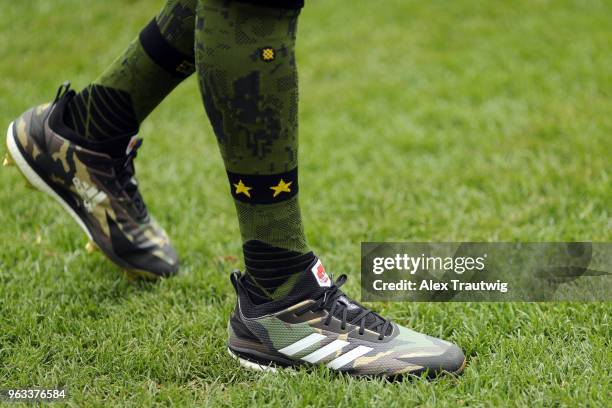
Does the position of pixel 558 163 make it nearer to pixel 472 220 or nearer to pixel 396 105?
pixel 472 220

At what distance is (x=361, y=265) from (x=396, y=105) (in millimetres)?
1887

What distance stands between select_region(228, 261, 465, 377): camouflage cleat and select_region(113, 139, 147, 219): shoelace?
61 centimetres

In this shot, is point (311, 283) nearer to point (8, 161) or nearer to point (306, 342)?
point (306, 342)

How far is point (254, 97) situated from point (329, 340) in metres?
0.59

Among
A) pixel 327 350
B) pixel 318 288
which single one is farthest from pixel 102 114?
pixel 327 350

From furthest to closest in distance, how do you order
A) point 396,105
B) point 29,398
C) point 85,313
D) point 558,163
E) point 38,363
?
point 396,105, point 558,163, point 85,313, point 38,363, point 29,398

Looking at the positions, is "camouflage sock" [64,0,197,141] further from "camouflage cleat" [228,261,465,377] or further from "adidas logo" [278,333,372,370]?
"adidas logo" [278,333,372,370]

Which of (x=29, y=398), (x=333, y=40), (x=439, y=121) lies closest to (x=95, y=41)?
(x=333, y=40)

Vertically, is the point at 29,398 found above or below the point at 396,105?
below

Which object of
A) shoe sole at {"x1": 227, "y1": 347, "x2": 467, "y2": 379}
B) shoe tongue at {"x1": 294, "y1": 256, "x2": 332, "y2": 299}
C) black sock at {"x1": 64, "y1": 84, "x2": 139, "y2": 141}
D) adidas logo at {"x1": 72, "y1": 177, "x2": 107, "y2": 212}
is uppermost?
black sock at {"x1": 64, "y1": 84, "x2": 139, "y2": 141}

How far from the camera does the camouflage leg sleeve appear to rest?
1427mm

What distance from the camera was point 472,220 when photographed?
271 centimetres

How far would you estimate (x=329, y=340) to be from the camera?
166 cm

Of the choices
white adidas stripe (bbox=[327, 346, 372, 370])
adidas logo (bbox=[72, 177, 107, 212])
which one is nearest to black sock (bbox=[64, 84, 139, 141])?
adidas logo (bbox=[72, 177, 107, 212])
